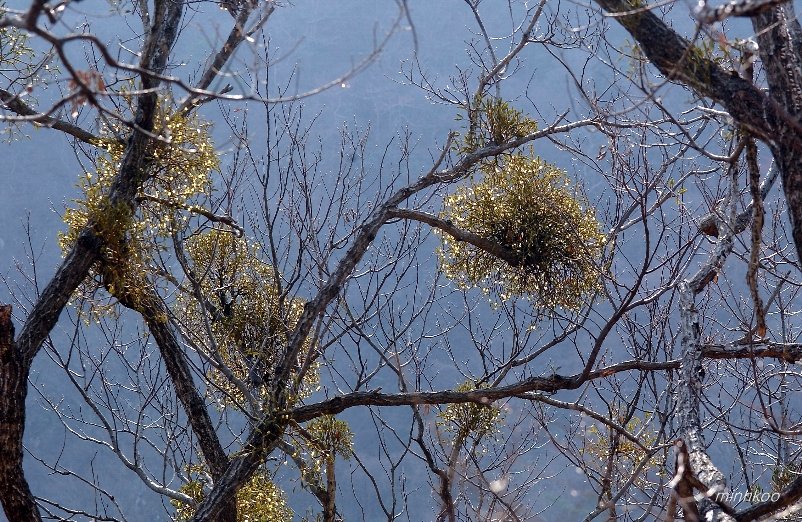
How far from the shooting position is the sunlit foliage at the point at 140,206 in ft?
9.35

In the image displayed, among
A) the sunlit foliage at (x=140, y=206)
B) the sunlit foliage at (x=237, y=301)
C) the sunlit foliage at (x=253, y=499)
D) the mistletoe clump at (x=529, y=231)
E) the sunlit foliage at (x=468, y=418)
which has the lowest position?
the sunlit foliage at (x=253, y=499)

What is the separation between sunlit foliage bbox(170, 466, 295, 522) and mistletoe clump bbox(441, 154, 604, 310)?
51.4 inches

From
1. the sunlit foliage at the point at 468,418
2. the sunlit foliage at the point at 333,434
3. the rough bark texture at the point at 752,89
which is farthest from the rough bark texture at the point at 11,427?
the rough bark texture at the point at 752,89

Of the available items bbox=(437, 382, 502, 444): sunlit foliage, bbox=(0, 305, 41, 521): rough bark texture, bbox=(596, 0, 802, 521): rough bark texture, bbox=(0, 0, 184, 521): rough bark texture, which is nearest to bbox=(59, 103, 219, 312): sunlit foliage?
bbox=(0, 0, 184, 521): rough bark texture

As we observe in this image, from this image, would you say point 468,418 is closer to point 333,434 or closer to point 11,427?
point 333,434

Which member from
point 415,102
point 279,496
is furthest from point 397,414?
point 279,496

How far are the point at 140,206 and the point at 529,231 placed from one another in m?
1.48

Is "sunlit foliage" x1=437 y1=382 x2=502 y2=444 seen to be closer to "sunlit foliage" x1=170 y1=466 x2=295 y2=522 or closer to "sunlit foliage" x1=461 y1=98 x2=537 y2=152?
"sunlit foliage" x1=170 y1=466 x2=295 y2=522

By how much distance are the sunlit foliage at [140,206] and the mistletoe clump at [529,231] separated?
1024 mm

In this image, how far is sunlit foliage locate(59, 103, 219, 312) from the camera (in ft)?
9.35

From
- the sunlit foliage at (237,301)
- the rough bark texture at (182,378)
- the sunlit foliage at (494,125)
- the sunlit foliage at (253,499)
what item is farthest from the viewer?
the sunlit foliage at (237,301)

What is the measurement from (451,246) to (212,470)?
1331 mm

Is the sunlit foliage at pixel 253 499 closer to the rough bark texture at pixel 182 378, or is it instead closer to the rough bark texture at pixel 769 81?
the rough bark texture at pixel 182 378

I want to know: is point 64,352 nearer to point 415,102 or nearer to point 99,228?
point 415,102
